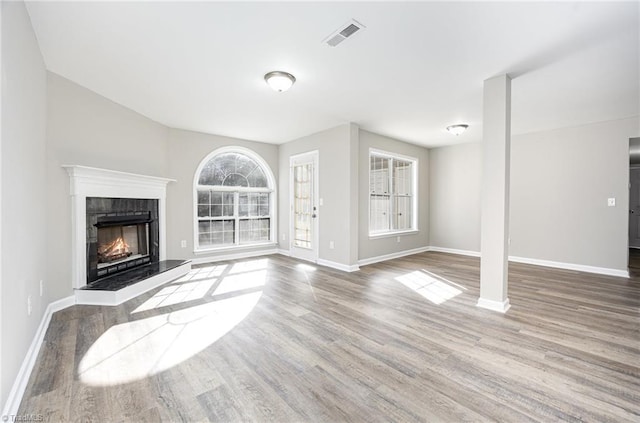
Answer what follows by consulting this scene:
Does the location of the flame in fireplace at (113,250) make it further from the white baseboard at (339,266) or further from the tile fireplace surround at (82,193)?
the white baseboard at (339,266)

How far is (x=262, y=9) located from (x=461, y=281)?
4170mm

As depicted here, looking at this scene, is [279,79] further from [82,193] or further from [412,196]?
[412,196]

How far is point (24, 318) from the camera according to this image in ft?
6.37

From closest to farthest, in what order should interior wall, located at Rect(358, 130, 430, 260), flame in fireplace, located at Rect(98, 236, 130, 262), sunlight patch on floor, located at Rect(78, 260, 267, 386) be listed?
sunlight patch on floor, located at Rect(78, 260, 267, 386)
flame in fireplace, located at Rect(98, 236, 130, 262)
interior wall, located at Rect(358, 130, 430, 260)

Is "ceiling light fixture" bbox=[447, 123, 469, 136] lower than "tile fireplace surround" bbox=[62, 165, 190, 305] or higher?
higher

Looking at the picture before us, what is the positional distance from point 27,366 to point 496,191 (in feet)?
13.9

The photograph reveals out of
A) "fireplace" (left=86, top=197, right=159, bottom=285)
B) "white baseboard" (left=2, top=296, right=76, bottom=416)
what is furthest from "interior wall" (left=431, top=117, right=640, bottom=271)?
"white baseboard" (left=2, top=296, right=76, bottom=416)

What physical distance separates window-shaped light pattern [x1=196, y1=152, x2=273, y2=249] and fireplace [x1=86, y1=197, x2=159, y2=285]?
960mm

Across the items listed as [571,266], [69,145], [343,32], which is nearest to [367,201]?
[343,32]

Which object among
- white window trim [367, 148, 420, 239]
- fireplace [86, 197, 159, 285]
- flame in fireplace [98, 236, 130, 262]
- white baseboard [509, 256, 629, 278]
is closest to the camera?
fireplace [86, 197, 159, 285]

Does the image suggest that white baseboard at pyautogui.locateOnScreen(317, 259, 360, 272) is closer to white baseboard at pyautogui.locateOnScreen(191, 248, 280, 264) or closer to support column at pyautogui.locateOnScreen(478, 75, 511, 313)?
white baseboard at pyautogui.locateOnScreen(191, 248, 280, 264)

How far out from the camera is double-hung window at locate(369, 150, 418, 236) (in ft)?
18.8

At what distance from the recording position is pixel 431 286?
13.0ft

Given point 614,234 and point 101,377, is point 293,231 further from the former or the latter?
point 614,234
